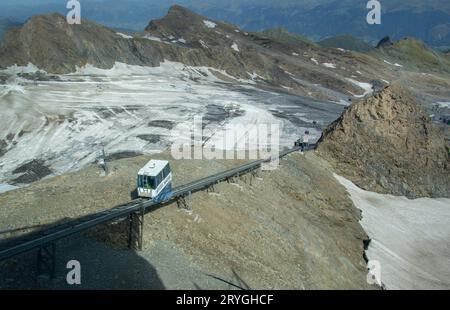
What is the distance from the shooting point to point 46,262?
1891 cm

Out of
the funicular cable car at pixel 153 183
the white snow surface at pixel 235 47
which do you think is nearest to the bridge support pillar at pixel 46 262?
the funicular cable car at pixel 153 183

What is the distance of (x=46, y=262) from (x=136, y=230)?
4.60 meters

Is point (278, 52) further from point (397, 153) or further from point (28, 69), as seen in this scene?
point (397, 153)

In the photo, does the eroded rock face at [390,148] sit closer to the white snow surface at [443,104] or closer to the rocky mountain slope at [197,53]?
the rocky mountain slope at [197,53]

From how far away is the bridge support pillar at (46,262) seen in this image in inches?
728

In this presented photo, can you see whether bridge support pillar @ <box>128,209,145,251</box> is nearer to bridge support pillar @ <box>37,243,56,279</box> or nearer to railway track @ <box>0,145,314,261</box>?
railway track @ <box>0,145,314,261</box>

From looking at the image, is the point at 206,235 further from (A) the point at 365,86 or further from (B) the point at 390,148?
(A) the point at 365,86

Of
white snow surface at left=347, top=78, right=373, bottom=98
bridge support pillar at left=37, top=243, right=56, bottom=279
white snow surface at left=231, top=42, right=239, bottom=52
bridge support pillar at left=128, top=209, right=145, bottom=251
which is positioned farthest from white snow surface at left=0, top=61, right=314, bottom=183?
white snow surface at left=347, top=78, right=373, bottom=98

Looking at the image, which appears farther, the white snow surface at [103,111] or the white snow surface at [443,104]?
the white snow surface at [443,104]

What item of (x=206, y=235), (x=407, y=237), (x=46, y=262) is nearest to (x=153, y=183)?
(x=206, y=235)

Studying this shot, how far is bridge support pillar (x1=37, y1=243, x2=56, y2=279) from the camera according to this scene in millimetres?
18484

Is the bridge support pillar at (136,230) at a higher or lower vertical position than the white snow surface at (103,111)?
lower

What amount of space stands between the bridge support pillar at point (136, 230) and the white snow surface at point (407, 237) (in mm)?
18263
